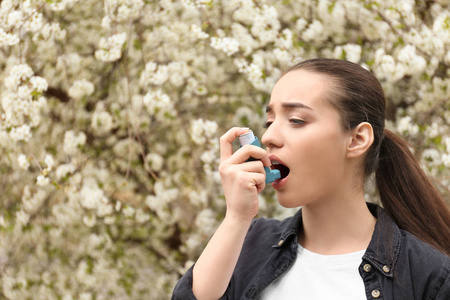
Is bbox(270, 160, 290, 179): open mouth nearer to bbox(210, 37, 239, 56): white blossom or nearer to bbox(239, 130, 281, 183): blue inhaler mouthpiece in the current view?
bbox(239, 130, 281, 183): blue inhaler mouthpiece

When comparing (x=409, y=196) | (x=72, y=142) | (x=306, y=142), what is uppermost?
(x=306, y=142)

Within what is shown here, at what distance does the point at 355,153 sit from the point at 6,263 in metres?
2.17

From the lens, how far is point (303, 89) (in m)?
1.37

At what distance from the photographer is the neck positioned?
1.39 m

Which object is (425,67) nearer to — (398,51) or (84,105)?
(398,51)

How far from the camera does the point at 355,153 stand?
1.37 meters

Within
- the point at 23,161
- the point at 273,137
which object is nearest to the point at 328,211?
the point at 273,137

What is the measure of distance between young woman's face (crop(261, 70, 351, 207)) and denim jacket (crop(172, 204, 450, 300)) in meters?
0.18

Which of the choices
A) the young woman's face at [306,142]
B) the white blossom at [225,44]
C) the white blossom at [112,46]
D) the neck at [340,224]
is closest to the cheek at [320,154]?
the young woman's face at [306,142]

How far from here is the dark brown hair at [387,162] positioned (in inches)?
54.7

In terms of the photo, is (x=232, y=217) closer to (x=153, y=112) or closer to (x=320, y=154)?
(x=320, y=154)

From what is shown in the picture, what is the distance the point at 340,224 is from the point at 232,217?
0.31m

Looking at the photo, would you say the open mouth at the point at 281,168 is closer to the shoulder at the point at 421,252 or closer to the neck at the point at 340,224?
the neck at the point at 340,224

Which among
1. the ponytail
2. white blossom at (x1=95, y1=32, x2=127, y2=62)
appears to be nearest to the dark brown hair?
the ponytail
